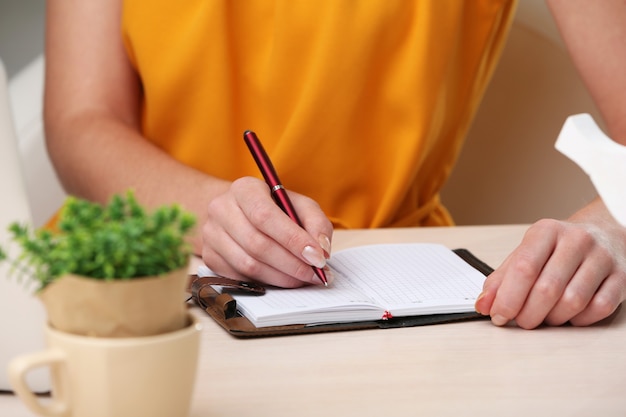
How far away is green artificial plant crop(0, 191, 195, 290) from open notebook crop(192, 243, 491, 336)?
29 cm

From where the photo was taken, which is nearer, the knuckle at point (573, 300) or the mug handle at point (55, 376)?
the mug handle at point (55, 376)

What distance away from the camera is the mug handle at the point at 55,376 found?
0.45 metres

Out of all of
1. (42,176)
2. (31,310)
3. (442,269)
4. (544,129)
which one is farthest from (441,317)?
(42,176)

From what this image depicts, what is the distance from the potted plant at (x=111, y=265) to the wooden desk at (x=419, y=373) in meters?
0.15

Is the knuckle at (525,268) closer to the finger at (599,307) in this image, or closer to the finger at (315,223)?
the finger at (599,307)

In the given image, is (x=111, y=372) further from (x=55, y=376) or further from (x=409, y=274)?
(x=409, y=274)

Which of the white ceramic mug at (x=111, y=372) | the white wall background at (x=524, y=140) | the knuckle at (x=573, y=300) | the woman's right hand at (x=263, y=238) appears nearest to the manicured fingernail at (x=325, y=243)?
the woman's right hand at (x=263, y=238)

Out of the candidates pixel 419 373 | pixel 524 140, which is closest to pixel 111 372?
pixel 419 373

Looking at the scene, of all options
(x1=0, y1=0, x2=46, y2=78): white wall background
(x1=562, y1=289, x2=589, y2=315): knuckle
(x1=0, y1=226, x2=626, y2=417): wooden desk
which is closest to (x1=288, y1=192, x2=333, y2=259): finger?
(x1=0, y1=226, x2=626, y2=417): wooden desk

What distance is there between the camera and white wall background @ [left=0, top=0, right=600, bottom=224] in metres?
1.56

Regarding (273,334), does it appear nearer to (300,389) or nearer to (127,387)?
(300,389)

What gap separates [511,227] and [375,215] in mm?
242

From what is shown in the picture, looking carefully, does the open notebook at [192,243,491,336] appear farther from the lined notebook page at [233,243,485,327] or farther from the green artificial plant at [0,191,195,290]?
the green artificial plant at [0,191,195,290]

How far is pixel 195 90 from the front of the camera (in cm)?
128
